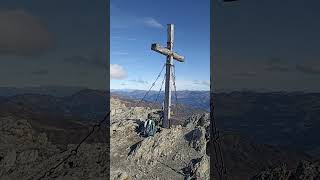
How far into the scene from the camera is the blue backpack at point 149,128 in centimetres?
1942

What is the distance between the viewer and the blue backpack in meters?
19.4

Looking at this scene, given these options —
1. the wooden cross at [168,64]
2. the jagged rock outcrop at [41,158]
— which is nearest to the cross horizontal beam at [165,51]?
the wooden cross at [168,64]

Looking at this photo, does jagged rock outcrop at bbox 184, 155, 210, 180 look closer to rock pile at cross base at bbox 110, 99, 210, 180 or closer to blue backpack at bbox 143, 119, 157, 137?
rock pile at cross base at bbox 110, 99, 210, 180

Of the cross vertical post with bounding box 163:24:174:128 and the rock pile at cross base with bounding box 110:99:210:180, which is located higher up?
the cross vertical post with bounding box 163:24:174:128

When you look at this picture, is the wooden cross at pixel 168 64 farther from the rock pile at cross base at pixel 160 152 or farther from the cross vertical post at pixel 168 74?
the rock pile at cross base at pixel 160 152

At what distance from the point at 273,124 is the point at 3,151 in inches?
1230

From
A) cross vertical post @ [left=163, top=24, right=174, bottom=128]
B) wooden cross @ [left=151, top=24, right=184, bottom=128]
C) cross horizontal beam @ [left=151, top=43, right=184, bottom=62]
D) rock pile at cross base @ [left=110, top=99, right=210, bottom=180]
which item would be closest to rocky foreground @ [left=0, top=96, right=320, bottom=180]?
rock pile at cross base @ [left=110, top=99, right=210, bottom=180]

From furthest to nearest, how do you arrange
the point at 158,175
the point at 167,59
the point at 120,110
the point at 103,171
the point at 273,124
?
the point at 273,124
the point at 120,110
the point at 167,59
the point at 158,175
the point at 103,171

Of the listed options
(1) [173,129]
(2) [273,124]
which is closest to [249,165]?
(1) [173,129]

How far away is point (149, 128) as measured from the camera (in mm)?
19484

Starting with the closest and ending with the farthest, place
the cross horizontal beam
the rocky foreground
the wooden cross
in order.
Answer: the rocky foreground → the cross horizontal beam → the wooden cross

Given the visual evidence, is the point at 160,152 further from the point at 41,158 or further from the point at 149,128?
the point at 41,158

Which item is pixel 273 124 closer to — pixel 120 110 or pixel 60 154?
pixel 120 110

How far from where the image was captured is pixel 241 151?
24391mm
